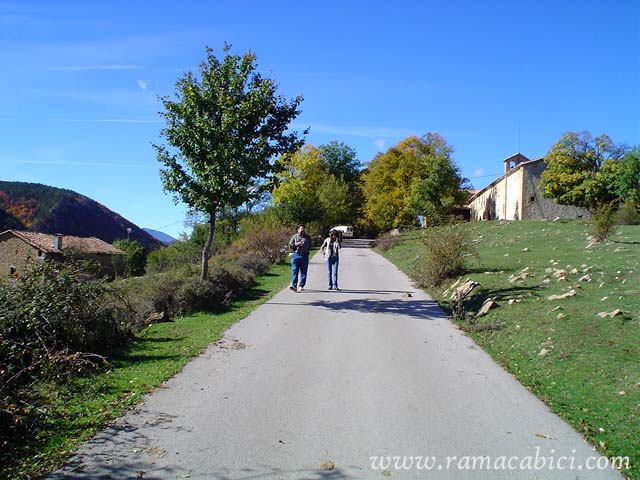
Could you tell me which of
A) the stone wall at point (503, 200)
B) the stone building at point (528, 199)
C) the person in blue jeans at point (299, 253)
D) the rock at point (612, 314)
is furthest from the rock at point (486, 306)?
the stone wall at point (503, 200)

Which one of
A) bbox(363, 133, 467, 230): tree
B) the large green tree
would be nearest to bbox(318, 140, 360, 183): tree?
the large green tree

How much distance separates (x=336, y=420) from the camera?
516cm

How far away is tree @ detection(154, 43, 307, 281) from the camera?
39.9 ft

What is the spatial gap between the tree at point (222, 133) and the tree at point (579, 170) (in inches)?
1152

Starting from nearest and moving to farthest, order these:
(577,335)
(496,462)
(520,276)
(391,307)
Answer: (496,462)
(577,335)
(391,307)
(520,276)

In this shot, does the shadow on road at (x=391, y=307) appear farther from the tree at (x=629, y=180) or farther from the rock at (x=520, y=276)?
the tree at (x=629, y=180)

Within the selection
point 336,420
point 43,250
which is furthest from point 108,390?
point 43,250

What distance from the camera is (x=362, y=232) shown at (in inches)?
2854

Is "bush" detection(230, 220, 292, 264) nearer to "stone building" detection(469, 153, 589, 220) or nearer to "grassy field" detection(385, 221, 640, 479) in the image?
"grassy field" detection(385, 221, 640, 479)

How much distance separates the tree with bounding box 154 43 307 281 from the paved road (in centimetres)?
467

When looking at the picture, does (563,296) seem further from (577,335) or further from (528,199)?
(528,199)

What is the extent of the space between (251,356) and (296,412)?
8.27 feet

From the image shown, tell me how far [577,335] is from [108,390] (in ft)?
21.5

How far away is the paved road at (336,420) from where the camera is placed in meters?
4.14
